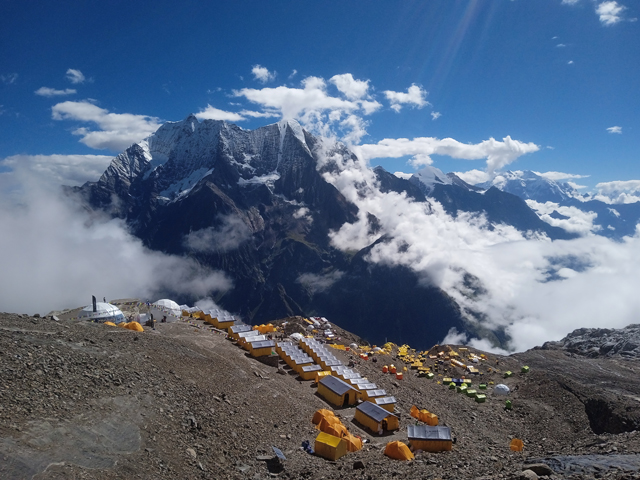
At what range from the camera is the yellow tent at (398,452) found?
2938cm

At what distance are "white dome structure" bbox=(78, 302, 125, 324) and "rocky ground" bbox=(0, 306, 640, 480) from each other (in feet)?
73.9

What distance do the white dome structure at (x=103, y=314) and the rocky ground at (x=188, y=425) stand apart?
2251cm

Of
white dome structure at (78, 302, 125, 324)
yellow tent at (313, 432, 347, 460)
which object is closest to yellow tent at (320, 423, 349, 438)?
yellow tent at (313, 432, 347, 460)

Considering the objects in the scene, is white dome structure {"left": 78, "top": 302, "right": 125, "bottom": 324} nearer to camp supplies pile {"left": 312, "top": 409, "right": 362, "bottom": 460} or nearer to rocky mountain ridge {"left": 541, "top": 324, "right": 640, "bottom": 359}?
camp supplies pile {"left": 312, "top": 409, "right": 362, "bottom": 460}

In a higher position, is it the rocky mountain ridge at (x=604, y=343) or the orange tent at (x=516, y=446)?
the orange tent at (x=516, y=446)

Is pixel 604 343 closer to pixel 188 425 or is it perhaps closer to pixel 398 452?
pixel 398 452

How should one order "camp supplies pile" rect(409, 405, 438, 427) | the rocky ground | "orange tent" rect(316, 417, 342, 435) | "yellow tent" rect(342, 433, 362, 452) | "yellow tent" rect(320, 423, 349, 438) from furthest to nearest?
"camp supplies pile" rect(409, 405, 438, 427) → "orange tent" rect(316, 417, 342, 435) → "yellow tent" rect(320, 423, 349, 438) → "yellow tent" rect(342, 433, 362, 452) → the rocky ground

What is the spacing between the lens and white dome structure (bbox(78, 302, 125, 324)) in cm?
6113

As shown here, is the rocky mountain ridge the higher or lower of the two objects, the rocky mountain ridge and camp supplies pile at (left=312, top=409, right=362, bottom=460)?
the lower

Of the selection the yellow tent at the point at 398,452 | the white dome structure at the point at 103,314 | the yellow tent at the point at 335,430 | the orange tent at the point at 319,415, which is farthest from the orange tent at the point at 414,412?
the white dome structure at the point at 103,314

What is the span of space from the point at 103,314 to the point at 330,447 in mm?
48518

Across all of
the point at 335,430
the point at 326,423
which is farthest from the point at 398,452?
the point at 326,423

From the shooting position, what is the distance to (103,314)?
205ft

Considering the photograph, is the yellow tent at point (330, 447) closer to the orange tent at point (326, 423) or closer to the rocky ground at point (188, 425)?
the rocky ground at point (188, 425)
